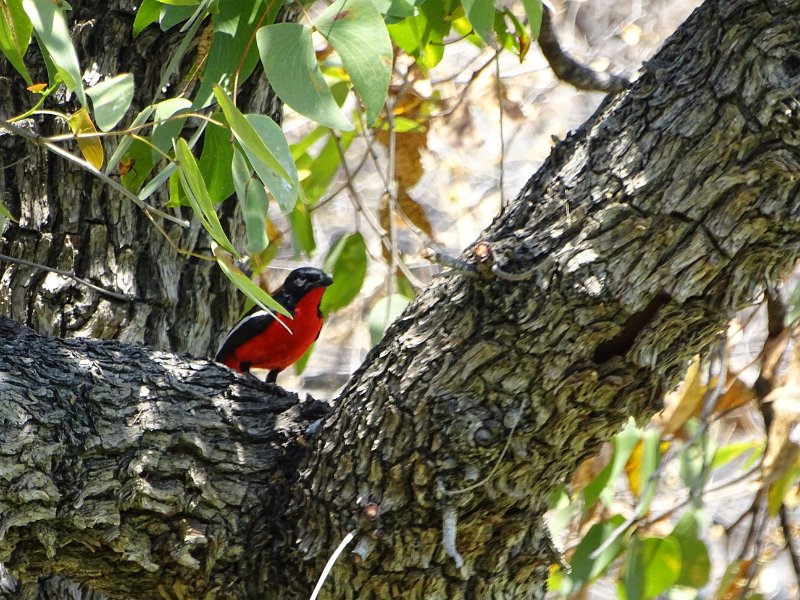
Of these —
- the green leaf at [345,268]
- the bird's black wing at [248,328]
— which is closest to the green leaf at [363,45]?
the green leaf at [345,268]

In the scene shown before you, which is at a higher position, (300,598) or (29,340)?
(29,340)

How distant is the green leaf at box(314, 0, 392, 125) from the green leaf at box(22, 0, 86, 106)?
0.41 meters

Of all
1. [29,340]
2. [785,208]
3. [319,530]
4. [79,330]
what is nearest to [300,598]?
[319,530]

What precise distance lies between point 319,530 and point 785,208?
1.20 meters

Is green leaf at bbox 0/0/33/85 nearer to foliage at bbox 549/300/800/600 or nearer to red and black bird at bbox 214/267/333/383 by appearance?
foliage at bbox 549/300/800/600

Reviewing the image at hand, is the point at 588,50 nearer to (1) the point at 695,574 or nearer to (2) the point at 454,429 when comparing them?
(1) the point at 695,574

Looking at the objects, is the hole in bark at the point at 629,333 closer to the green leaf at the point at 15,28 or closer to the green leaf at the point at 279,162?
the green leaf at the point at 279,162

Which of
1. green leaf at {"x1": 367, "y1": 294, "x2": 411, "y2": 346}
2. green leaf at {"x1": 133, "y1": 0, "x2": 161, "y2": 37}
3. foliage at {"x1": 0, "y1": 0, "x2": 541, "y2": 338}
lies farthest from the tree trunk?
green leaf at {"x1": 133, "y1": 0, "x2": 161, "y2": 37}

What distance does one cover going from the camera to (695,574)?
2920mm

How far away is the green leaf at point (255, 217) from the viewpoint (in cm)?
179

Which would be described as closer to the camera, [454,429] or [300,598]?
[454,429]

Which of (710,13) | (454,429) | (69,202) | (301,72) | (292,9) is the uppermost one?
(292,9)

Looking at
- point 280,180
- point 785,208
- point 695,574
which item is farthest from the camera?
point 695,574

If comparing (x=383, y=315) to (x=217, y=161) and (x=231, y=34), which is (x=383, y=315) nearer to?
(x=217, y=161)
